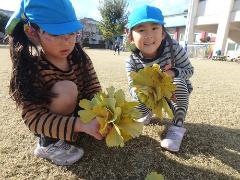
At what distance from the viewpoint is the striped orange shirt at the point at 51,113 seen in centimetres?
153

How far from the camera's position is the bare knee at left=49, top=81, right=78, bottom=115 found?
163 centimetres

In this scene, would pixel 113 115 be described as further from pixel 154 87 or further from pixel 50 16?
pixel 50 16

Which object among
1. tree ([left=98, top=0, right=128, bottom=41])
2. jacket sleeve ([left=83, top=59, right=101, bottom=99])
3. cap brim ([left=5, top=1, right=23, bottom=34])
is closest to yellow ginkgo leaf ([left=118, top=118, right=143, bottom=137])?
jacket sleeve ([left=83, top=59, right=101, bottom=99])

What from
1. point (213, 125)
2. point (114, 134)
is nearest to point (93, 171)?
point (114, 134)

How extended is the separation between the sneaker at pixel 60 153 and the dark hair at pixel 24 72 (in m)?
0.27

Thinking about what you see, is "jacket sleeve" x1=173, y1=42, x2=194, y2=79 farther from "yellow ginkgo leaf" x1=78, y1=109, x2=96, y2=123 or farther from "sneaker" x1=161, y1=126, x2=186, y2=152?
"yellow ginkgo leaf" x1=78, y1=109, x2=96, y2=123

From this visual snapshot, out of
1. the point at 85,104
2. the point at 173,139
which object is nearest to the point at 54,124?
the point at 85,104

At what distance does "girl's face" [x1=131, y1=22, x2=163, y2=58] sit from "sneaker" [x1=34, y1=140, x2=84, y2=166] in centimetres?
83

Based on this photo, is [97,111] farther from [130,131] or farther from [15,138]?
[15,138]

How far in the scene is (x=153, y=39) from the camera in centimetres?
204

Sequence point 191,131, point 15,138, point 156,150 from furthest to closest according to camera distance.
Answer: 1. point 191,131
2. point 15,138
3. point 156,150

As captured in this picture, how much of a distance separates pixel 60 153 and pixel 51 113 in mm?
232

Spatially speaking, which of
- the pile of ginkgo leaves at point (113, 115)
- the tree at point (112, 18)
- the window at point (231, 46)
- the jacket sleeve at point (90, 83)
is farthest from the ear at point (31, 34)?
the tree at point (112, 18)

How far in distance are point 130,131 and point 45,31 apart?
676 millimetres
